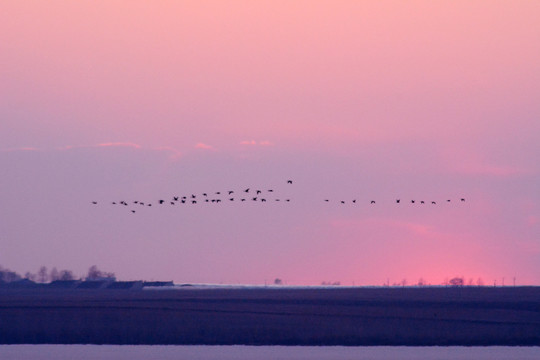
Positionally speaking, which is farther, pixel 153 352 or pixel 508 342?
pixel 508 342

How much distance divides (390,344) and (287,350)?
868 centimetres

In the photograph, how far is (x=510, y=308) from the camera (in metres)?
116

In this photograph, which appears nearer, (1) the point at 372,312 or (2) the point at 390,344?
(2) the point at 390,344

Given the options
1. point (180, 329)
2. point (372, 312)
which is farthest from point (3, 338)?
point (372, 312)

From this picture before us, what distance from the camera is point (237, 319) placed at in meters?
89.7

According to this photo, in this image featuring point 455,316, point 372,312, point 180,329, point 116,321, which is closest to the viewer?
point 180,329

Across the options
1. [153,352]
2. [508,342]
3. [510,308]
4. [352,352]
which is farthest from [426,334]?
[510,308]

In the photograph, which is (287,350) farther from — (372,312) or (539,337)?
(372,312)

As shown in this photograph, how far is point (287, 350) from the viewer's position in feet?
189

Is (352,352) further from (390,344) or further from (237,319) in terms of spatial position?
(237,319)

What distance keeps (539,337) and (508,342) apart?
16.4 ft

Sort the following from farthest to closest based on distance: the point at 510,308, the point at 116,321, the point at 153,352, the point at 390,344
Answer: the point at 510,308, the point at 116,321, the point at 390,344, the point at 153,352

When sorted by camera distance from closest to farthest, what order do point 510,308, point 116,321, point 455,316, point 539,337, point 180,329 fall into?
point 539,337
point 180,329
point 116,321
point 455,316
point 510,308

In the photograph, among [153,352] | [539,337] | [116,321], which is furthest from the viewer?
[116,321]
